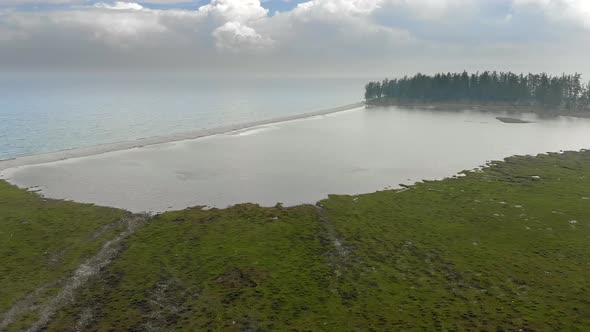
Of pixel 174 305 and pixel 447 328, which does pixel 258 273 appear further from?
pixel 447 328

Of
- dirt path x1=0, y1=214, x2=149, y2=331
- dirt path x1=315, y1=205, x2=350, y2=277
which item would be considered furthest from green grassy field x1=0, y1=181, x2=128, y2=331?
dirt path x1=315, y1=205, x2=350, y2=277

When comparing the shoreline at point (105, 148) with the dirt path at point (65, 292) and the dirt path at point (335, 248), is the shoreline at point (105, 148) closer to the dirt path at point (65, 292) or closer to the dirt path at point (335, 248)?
the dirt path at point (65, 292)

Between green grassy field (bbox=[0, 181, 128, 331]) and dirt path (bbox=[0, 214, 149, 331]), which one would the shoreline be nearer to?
green grassy field (bbox=[0, 181, 128, 331])

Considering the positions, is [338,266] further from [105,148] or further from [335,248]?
[105,148]

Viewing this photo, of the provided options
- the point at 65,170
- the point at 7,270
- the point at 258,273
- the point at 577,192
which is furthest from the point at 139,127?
the point at 577,192

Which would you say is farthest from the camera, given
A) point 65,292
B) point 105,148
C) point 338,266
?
point 105,148

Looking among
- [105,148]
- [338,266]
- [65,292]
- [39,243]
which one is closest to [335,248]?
[338,266]
